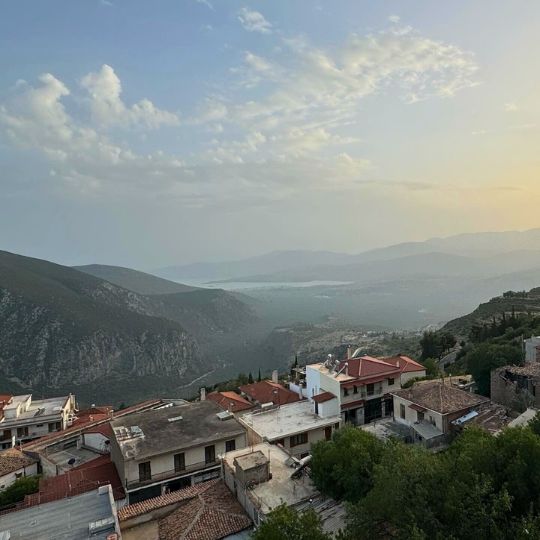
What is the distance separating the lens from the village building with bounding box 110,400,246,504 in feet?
71.9

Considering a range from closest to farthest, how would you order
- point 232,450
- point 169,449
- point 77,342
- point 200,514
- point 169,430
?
point 200,514 → point 169,449 → point 232,450 → point 169,430 → point 77,342

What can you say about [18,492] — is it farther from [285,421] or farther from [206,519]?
[285,421]

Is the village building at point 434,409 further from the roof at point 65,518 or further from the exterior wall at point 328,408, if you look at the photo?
the roof at point 65,518

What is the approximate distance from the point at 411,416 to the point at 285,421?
7.78 metres

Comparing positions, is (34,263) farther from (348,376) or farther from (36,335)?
(348,376)

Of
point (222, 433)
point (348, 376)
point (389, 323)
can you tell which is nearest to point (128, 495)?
point (222, 433)

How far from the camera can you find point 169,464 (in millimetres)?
22594

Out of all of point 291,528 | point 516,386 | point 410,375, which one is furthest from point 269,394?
point 291,528

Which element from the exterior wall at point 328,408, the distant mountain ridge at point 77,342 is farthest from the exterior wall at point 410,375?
the distant mountain ridge at point 77,342

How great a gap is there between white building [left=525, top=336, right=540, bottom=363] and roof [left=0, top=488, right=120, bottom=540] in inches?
1165

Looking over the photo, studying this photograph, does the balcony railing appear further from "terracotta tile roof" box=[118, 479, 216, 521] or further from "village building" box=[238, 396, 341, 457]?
"terracotta tile roof" box=[118, 479, 216, 521]

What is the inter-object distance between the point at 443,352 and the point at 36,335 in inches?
3613

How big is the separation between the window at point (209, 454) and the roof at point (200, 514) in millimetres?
4054

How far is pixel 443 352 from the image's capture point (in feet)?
179
